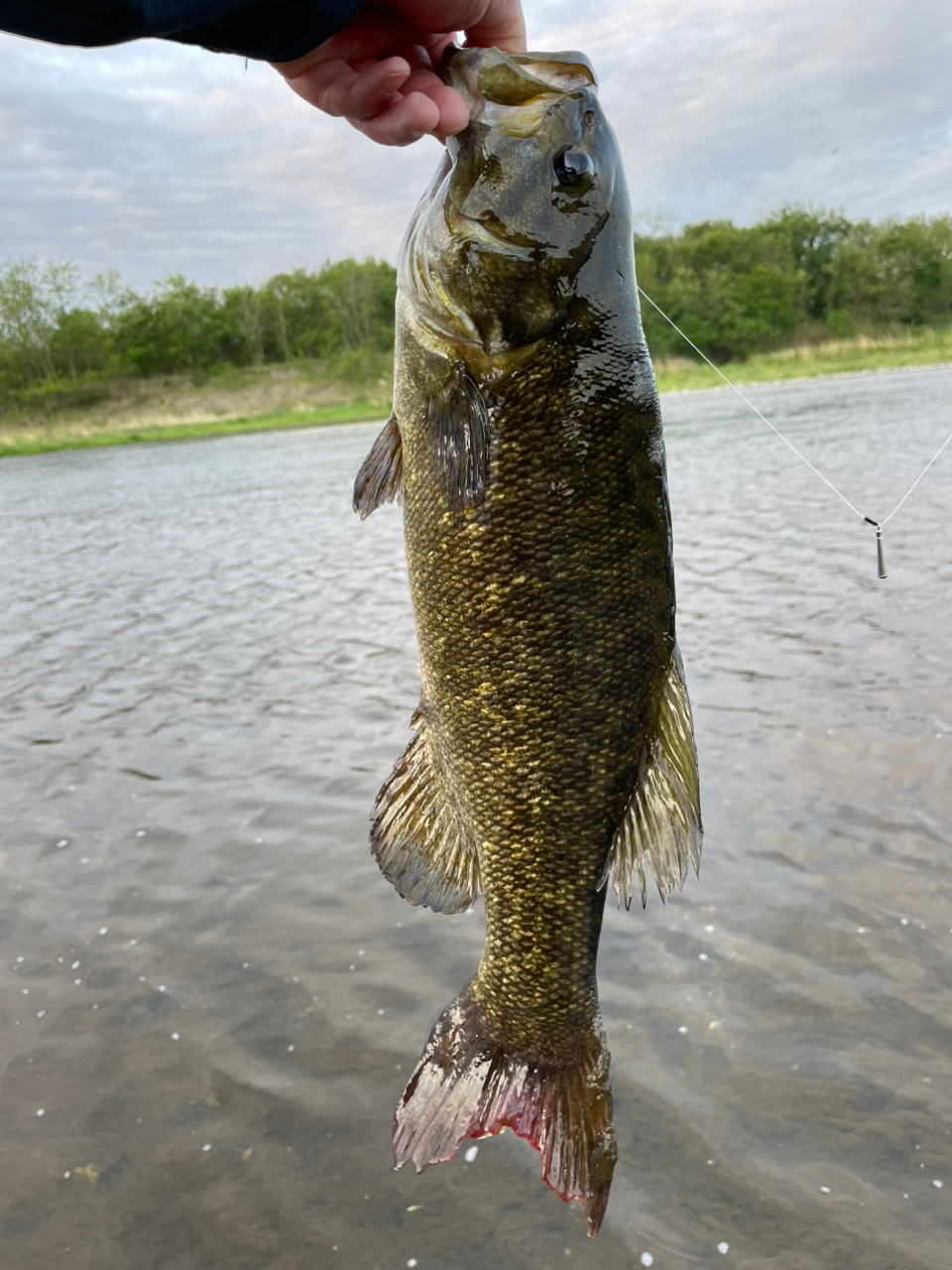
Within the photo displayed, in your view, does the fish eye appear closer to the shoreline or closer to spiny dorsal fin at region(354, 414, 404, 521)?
spiny dorsal fin at region(354, 414, 404, 521)

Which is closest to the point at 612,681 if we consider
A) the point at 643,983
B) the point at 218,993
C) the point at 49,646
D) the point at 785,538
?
the point at 643,983

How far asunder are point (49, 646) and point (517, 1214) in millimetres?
7552

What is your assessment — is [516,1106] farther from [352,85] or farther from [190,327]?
[190,327]

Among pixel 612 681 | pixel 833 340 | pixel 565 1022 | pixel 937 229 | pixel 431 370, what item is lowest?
pixel 565 1022

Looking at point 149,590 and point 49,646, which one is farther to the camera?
point 149,590

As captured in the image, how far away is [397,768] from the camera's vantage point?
84.7 inches

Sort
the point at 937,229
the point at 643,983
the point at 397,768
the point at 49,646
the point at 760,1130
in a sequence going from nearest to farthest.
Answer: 1. the point at 397,768
2. the point at 760,1130
3. the point at 643,983
4. the point at 49,646
5. the point at 937,229

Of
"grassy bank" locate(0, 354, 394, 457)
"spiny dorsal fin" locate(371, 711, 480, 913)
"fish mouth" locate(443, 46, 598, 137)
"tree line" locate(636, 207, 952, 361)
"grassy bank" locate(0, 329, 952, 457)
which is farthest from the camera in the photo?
"tree line" locate(636, 207, 952, 361)

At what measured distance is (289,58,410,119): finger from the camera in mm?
1951

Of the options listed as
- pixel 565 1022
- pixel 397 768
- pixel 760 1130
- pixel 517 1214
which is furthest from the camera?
pixel 760 1130

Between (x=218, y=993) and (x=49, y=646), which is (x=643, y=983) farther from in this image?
(x=49, y=646)

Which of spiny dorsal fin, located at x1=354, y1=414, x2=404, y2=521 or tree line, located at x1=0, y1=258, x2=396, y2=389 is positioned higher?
tree line, located at x1=0, y1=258, x2=396, y2=389

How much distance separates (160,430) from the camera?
1816 inches

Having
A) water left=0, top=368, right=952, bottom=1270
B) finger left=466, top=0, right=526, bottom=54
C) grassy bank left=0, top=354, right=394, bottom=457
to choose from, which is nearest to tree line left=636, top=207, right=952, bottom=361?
grassy bank left=0, top=354, right=394, bottom=457
